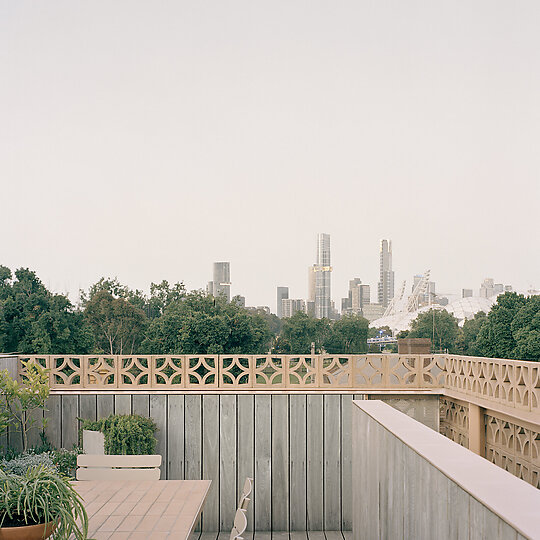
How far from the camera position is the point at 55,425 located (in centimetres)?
835

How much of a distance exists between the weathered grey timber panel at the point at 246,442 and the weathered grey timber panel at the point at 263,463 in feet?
0.16

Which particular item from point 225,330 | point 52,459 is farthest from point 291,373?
point 225,330

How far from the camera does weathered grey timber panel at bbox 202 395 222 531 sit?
8.18 meters

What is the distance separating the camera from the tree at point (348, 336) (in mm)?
25422

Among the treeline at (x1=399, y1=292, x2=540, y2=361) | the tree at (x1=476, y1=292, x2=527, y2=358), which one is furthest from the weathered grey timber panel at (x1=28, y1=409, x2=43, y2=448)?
the tree at (x1=476, y1=292, x2=527, y2=358)

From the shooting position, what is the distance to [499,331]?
27766 mm

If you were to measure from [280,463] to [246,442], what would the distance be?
475 mm

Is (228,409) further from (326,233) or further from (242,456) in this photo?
(326,233)

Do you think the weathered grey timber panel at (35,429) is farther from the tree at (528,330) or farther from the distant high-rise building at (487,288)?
the distant high-rise building at (487,288)

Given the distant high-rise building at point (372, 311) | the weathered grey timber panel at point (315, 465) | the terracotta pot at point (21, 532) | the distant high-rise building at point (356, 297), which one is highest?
the distant high-rise building at point (356, 297)

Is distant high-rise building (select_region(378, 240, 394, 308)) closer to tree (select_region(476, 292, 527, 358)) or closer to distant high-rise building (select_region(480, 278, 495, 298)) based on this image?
distant high-rise building (select_region(480, 278, 495, 298))

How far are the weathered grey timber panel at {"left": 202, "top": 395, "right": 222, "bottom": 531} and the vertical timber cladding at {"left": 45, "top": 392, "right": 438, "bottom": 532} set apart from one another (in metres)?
0.01

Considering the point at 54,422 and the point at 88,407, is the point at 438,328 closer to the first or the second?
the point at 88,407

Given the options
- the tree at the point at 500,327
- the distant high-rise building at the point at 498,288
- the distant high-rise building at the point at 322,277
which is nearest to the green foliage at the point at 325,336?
the distant high-rise building at the point at 322,277
